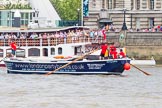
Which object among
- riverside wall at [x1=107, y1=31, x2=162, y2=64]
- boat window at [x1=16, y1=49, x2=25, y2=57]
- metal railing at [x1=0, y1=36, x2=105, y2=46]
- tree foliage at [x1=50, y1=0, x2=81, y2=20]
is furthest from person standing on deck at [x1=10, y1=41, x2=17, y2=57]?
tree foliage at [x1=50, y1=0, x2=81, y2=20]

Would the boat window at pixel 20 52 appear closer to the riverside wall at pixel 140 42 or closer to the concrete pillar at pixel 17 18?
the riverside wall at pixel 140 42

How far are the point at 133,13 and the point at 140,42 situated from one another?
34.7 ft

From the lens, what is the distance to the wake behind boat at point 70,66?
250ft

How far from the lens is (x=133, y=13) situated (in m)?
111

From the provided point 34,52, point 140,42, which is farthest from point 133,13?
point 34,52

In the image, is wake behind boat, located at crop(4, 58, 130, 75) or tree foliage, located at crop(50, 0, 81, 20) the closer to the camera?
wake behind boat, located at crop(4, 58, 130, 75)

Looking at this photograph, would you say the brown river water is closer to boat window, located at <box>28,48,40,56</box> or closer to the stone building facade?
boat window, located at <box>28,48,40,56</box>

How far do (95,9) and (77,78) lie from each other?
3802 cm

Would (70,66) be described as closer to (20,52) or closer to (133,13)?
(20,52)

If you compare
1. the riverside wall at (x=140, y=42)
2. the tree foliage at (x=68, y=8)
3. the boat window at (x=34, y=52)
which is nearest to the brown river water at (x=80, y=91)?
the boat window at (x=34, y=52)

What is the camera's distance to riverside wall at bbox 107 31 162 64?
328ft

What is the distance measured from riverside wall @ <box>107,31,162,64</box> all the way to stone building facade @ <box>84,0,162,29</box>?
9375 mm

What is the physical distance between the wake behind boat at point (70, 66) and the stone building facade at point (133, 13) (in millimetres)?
32432

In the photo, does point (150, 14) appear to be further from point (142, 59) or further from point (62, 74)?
point (62, 74)
